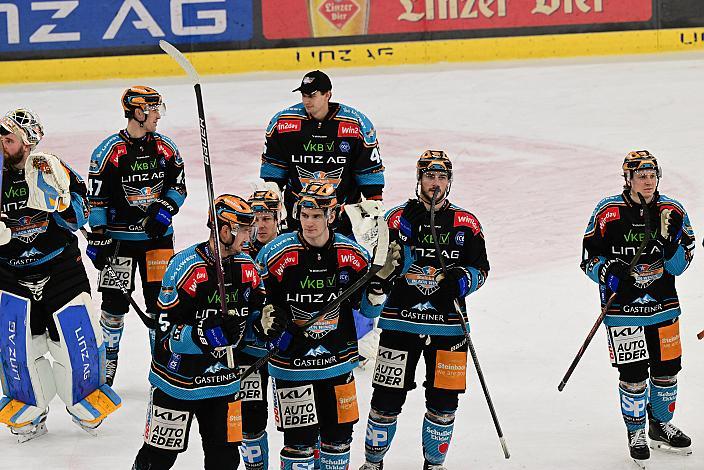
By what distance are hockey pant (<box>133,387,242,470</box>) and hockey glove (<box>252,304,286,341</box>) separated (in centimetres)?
32

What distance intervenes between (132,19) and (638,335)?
11.7m

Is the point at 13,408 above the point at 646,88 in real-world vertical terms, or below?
below

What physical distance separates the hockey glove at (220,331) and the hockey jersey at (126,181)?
7.75 feet

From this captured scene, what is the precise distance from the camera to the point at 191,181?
39.9 ft

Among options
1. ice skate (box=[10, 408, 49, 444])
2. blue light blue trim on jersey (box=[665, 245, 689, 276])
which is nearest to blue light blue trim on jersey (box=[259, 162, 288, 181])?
ice skate (box=[10, 408, 49, 444])

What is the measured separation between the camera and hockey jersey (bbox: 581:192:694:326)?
20.4 feet

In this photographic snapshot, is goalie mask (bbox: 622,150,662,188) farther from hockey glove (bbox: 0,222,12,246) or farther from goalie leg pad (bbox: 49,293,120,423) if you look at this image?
hockey glove (bbox: 0,222,12,246)

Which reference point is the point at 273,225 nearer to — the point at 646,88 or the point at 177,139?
the point at 177,139

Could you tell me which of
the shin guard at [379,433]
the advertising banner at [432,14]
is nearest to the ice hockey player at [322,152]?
the shin guard at [379,433]

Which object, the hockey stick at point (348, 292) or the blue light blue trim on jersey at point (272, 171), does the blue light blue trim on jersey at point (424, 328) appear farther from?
the blue light blue trim on jersey at point (272, 171)

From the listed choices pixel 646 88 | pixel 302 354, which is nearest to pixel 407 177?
pixel 646 88

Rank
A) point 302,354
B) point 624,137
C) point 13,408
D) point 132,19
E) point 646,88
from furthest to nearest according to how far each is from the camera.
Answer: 1. point 132,19
2. point 646,88
3. point 624,137
4. point 13,408
5. point 302,354

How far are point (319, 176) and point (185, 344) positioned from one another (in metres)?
2.19

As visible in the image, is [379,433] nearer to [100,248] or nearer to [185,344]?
[185,344]
